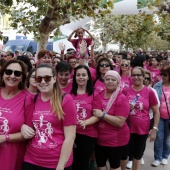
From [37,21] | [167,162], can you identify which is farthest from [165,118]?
[37,21]

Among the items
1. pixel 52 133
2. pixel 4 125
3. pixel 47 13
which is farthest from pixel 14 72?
pixel 47 13

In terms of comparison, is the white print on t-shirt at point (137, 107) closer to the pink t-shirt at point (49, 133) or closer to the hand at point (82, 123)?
the hand at point (82, 123)

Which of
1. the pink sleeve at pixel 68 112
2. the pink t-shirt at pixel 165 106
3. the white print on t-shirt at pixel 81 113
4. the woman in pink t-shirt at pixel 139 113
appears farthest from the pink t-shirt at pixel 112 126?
the pink t-shirt at pixel 165 106

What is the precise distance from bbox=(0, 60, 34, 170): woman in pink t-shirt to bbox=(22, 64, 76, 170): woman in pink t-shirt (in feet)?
0.31

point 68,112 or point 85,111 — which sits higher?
point 68,112

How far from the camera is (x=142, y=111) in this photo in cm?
449

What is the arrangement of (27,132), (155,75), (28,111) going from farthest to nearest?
(155,75), (28,111), (27,132)

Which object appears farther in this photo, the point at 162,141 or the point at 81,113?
the point at 162,141

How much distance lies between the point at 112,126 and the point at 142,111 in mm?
881

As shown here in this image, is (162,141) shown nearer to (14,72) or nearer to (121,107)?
(121,107)

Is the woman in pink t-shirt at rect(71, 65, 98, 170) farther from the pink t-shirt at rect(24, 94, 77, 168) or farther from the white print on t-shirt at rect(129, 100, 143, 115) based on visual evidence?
the white print on t-shirt at rect(129, 100, 143, 115)

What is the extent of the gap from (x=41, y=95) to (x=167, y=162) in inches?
143

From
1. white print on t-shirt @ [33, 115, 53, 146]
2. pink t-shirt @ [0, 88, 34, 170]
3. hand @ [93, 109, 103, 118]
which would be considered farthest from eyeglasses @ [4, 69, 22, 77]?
hand @ [93, 109, 103, 118]

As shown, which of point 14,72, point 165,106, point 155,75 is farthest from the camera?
point 155,75
